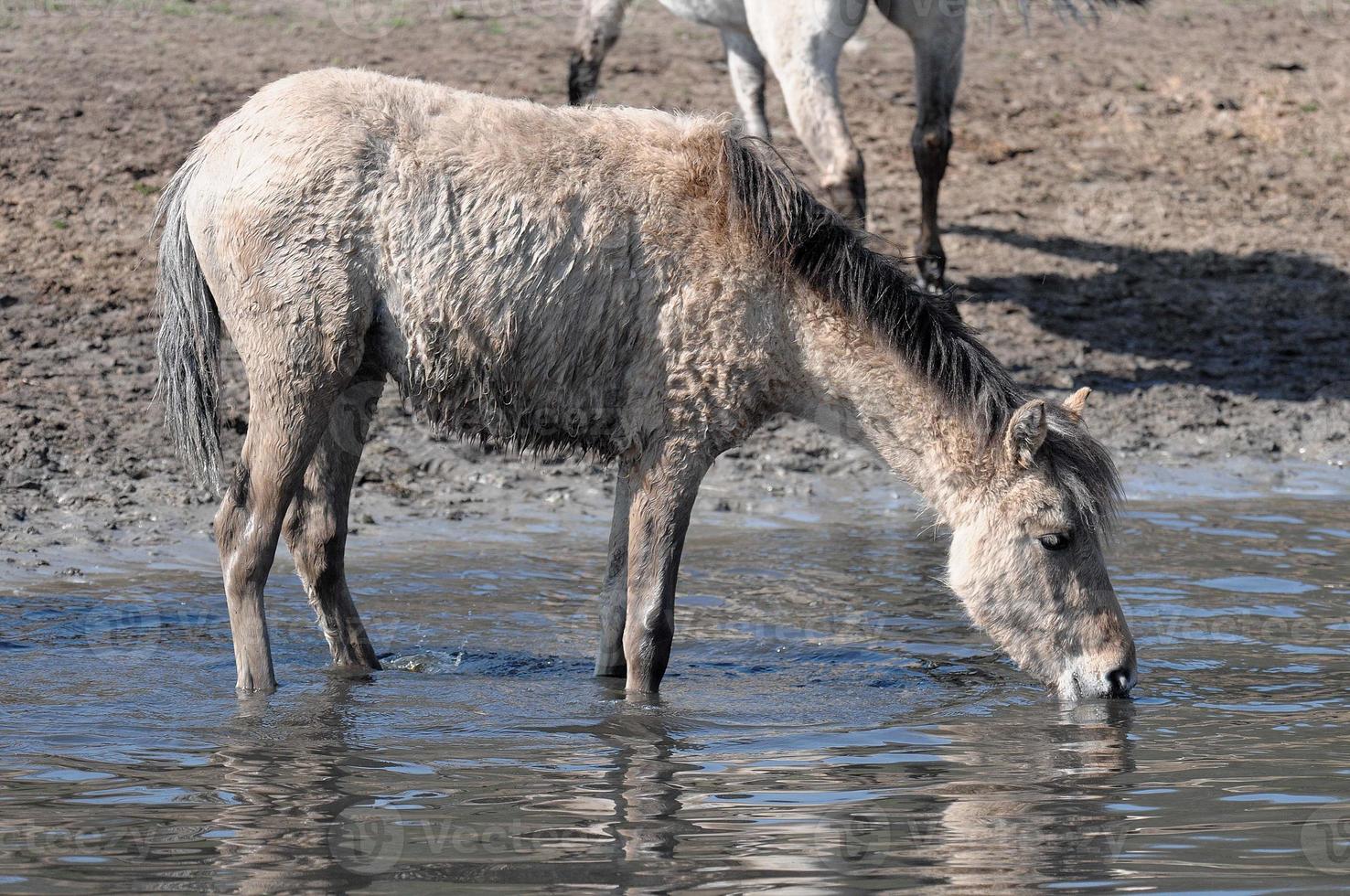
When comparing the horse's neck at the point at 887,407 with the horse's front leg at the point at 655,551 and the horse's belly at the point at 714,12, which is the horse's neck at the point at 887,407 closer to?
the horse's front leg at the point at 655,551

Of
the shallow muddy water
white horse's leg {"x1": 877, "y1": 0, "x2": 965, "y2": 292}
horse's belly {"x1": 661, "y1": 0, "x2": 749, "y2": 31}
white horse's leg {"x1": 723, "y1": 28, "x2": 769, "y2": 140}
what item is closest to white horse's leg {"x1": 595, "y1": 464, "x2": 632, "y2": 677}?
the shallow muddy water

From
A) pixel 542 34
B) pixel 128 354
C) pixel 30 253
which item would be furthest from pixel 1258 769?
pixel 542 34

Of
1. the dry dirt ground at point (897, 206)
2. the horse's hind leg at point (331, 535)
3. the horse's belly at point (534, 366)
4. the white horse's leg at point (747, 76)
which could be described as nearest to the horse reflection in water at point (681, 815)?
the horse's hind leg at point (331, 535)

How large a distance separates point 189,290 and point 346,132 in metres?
0.83

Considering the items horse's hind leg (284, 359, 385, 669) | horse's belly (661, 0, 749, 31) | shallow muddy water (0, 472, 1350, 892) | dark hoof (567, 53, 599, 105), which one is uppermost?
horse's belly (661, 0, 749, 31)

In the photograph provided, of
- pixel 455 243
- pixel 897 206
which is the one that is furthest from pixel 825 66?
pixel 455 243

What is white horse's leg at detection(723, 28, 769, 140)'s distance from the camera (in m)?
11.1

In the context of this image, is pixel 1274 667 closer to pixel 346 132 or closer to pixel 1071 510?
pixel 1071 510

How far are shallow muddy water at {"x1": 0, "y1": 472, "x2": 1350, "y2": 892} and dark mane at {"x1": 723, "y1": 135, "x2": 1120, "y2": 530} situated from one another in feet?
2.63

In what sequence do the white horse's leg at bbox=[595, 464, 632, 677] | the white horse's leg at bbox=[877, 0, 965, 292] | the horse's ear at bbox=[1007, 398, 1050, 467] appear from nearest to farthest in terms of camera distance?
the horse's ear at bbox=[1007, 398, 1050, 467], the white horse's leg at bbox=[595, 464, 632, 677], the white horse's leg at bbox=[877, 0, 965, 292]

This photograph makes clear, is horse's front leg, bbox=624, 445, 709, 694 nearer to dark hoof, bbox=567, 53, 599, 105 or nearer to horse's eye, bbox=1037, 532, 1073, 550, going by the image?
horse's eye, bbox=1037, 532, 1073, 550

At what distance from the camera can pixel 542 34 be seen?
44.1 ft

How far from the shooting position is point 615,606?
5.93 meters

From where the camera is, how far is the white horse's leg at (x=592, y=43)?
11102mm
